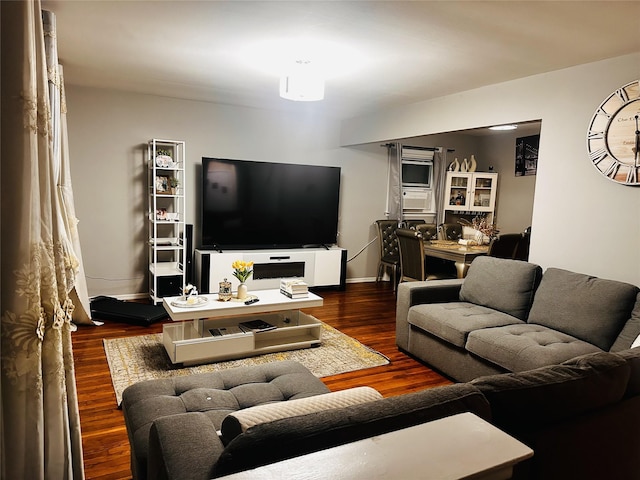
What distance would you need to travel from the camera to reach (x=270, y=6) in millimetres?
2219

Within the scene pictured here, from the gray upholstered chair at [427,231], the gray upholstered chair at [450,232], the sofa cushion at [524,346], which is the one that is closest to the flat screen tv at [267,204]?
the gray upholstered chair at [427,231]

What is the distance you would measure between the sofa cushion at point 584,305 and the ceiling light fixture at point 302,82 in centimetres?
218

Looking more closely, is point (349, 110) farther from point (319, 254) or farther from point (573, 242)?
point (573, 242)

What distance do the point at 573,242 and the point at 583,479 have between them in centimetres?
215

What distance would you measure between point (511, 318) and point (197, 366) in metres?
2.38

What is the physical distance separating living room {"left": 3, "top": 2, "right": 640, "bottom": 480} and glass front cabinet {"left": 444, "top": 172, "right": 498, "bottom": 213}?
0.37m

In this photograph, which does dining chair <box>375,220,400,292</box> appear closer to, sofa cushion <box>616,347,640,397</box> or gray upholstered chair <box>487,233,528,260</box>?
gray upholstered chair <box>487,233,528,260</box>

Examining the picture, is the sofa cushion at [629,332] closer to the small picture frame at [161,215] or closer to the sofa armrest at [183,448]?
the sofa armrest at [183,448]

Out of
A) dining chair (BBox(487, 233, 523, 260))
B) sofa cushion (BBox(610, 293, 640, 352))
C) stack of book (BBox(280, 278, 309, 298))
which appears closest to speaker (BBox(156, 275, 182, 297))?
stack of book (BBox(280, 278, 309, 298))

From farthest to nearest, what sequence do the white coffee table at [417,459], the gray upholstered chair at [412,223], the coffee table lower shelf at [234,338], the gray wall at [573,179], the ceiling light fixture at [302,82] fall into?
the gray upholstered chair at [412,223]
the coffee table lower shelf at [234,338]
the ceiling light fixture at [302,82]
the gray wall at [573,179]
the white coffee table at [417,459]

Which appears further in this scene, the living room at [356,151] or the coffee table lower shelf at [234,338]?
the coffee table lower shelf at [234,338]

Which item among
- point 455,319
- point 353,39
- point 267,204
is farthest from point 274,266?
point 353,39

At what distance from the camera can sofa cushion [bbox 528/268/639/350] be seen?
2639mm

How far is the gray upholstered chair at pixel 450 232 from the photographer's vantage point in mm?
6262
